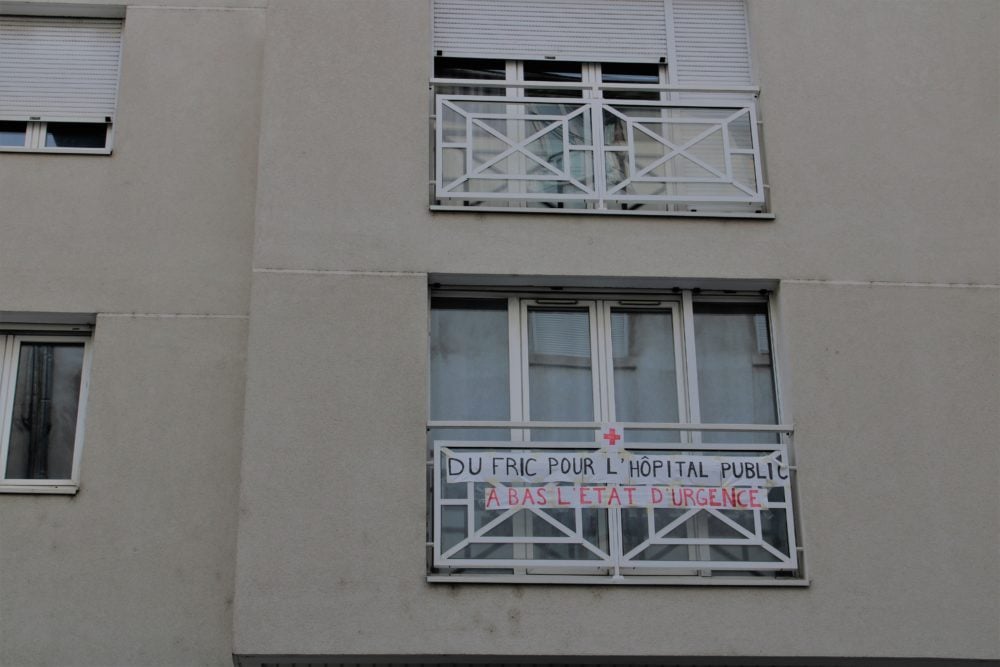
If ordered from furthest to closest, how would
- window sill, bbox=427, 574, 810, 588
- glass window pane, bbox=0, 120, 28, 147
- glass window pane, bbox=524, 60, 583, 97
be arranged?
glass window pane, bbox=524, 60, 583, 97, glass window pane, bbox=0, 120, 28, 147, window sill, bbox=427, 574, 810, 588

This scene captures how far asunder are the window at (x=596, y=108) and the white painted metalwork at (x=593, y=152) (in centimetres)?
1

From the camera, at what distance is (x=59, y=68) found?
9195mm

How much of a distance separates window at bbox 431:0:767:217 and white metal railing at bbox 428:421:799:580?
5.43 feet

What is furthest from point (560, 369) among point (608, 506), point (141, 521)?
point (141, 521)

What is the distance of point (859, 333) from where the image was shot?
27.0ft

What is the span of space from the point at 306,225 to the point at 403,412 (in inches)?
56.6

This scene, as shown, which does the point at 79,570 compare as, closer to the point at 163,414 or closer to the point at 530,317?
the point at 163,414

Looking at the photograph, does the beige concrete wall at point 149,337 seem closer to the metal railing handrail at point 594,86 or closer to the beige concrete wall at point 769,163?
the beige concrete wall at point 769,163

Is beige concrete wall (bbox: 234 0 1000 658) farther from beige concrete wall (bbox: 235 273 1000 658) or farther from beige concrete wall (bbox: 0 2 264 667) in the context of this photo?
beige concrete wall (bbox: 0 2 264 667)

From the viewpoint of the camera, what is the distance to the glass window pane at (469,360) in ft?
27.3

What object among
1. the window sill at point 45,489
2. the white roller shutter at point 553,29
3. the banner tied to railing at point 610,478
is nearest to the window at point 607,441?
the banner tied to railing at point 610,478

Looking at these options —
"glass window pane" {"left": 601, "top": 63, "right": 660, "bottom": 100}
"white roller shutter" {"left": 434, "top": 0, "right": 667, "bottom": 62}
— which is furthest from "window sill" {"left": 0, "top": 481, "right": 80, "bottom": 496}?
"glass window pane" {"left": 601, "top": 63, "right": 660, "bottom": 100}

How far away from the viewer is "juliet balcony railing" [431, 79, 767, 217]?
8562 millimetres

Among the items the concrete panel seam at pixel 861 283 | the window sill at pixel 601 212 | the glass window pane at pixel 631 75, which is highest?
the glass window pane at pixel 631 75
